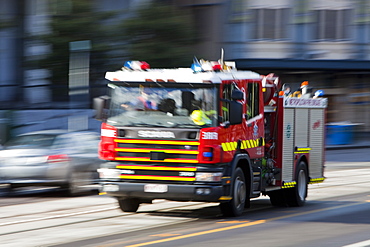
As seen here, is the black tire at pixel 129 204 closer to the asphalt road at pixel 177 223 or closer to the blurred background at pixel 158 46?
the asphalt road at pixel 177 223

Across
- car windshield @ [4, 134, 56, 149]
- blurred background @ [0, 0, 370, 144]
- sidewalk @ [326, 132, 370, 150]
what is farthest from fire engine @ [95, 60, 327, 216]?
sidewalk @ [326, 132, 370, 150]

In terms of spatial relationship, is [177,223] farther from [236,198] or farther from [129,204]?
[129,204]

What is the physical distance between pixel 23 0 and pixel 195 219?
22918 millimetres

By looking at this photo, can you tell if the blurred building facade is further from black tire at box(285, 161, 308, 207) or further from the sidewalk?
black tire at box(285, 161, 308, 207)

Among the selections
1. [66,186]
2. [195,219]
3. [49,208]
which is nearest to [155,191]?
[195,219]

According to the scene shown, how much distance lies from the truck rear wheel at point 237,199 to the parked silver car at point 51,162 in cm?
452

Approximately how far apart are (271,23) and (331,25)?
11.4 ft

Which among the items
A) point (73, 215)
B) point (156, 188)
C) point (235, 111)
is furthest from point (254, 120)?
point (73, 215)

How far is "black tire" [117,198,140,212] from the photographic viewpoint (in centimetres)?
1298

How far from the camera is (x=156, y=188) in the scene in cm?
1186

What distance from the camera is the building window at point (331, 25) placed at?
4144cm

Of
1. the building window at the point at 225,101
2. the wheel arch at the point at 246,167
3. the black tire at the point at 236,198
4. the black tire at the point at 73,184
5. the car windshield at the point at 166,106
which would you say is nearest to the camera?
the car windshield at the point at 166,106

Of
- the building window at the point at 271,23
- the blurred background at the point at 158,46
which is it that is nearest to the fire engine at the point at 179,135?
the blurred background at the point at 158,46

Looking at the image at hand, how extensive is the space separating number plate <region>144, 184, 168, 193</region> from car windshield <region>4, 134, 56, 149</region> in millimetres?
4847
